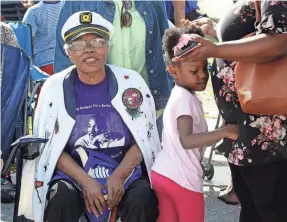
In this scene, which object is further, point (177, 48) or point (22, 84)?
point (22, 84)

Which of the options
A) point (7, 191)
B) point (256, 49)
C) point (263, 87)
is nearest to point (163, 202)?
point (263, 87)

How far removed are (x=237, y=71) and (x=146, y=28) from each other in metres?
1.54

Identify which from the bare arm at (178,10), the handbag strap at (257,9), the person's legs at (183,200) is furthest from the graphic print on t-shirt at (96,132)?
the bare arm at (178,10)

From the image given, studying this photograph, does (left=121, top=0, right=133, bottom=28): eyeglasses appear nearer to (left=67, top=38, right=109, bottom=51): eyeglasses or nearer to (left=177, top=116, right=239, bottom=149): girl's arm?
(left=67, top=38, right=109, bottom=51): eyeglasses

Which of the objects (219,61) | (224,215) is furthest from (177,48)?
(224,215)

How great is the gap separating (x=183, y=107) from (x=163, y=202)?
526mm

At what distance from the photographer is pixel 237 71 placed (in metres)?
2.68

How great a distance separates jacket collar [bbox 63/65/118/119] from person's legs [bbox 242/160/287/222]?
3.07 feet

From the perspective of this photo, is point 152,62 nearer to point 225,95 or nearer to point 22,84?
point 22,84

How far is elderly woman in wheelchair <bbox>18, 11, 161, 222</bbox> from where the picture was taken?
10.7 ft

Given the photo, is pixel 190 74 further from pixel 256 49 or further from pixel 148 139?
pixel 256 49

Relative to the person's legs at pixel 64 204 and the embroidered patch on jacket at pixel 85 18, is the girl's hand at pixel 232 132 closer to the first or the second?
the person's legs at pixel 64 204

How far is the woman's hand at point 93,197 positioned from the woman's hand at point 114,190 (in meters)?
0.04

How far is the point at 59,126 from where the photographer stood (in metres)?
3.38
